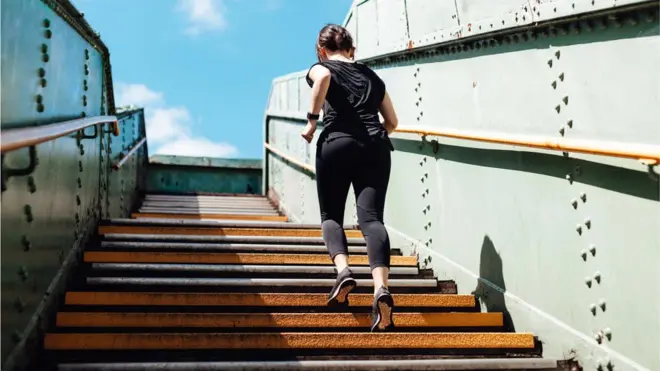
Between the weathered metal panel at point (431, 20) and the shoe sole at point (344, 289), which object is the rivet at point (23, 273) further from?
the weathered metal panel at point (431, 20)

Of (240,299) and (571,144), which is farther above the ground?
(571,144)

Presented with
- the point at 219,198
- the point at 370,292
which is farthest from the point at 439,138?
the point at 219,198

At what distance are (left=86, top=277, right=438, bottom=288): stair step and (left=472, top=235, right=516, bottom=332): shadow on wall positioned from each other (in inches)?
14.8

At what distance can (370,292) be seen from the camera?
4.27m

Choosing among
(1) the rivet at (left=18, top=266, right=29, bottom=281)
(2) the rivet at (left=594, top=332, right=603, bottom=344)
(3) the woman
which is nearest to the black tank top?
(3) the woman

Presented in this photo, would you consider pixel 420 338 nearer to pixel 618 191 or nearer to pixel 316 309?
pixel 316 309

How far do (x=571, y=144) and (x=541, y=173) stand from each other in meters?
0.50

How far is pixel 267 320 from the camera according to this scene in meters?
3.52

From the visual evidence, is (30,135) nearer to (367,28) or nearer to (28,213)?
(28,213)

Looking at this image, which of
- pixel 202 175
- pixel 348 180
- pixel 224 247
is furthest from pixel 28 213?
pixel 202 175

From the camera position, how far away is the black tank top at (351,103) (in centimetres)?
376

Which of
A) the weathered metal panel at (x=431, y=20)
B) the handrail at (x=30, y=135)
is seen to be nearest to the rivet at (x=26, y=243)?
the handrail at (x=30, y=135)

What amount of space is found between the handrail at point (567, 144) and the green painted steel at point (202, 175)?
1086 centimetres

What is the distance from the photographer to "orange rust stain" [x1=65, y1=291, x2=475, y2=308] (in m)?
3.60
